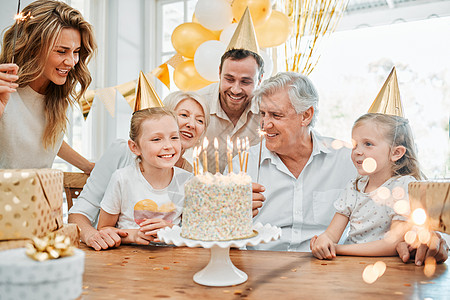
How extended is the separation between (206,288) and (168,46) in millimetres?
4045

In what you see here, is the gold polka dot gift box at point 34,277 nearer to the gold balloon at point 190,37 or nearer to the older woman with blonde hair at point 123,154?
the older woman with blonde hair at point 123,154

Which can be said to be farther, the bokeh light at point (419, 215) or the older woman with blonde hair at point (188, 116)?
the older woman with blonde hair at point (188, 116)

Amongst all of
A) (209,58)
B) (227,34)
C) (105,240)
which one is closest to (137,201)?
(105,240)

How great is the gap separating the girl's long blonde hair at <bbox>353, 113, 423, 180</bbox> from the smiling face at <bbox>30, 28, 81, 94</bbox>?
1234 millimetres

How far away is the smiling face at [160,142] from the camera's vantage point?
166cm

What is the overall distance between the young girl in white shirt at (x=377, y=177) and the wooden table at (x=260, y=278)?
0.18m

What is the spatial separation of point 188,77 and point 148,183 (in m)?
1.68

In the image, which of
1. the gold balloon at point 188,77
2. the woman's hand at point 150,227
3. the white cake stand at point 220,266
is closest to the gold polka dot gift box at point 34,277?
the white cake stand at point 220,266

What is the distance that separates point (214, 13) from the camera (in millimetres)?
2930

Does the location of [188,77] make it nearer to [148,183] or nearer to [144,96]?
[144,96]

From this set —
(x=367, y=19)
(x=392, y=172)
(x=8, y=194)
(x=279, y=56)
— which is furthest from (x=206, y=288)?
Result: (x=367, y=19)

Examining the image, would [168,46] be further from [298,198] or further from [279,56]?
[298,198]

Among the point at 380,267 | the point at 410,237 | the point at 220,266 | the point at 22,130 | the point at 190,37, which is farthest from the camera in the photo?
the point at 190,37

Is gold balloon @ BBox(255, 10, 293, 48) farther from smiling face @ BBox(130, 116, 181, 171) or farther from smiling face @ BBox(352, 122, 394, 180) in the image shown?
smiling face @ BBox(352, 122, 394, 180)
